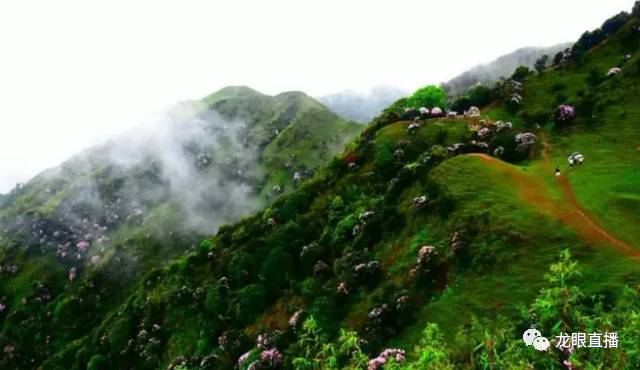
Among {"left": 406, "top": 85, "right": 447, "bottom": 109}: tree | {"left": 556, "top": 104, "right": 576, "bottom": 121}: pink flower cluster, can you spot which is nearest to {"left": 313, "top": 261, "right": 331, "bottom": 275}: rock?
{"left": 556, "top": 104, "right": 576, "bottom": 121}: pink flower cluster

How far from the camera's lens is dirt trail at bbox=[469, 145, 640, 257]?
4796 cm

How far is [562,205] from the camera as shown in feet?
184

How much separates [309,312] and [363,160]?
34616mm

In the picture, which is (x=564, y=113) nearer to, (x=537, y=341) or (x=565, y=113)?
(x=565, y=113)

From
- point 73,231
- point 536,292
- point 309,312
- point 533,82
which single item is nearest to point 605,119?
point 533,82

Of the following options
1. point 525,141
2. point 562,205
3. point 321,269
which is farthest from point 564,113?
point 321,269

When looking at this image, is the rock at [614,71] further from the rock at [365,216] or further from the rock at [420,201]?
the rock at [365,216]

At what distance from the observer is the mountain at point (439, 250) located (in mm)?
41531

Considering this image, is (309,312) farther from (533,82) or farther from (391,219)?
(533,82)

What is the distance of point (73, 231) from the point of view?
19400cm

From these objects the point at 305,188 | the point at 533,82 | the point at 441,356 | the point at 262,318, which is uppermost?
the point at 441,356

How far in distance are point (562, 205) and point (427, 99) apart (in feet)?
184

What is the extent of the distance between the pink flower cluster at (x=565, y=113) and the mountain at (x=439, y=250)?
0.23m

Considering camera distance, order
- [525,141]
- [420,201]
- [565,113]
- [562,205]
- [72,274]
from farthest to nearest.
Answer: [72,274], [565,113], [525,141], [420,201], [562,205]
